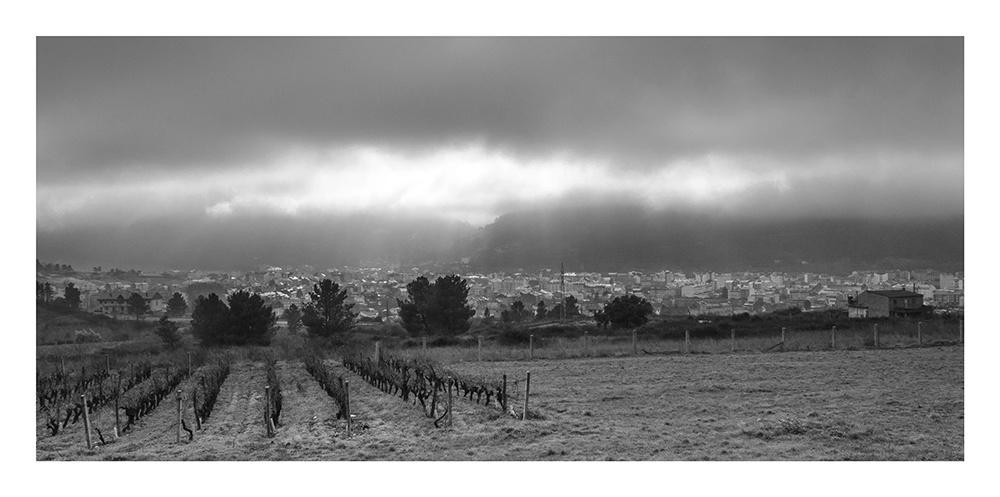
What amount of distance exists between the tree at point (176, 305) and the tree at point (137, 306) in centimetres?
181

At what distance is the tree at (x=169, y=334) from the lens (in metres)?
29.6

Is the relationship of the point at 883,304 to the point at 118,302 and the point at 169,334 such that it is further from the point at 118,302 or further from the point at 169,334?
the point at 118,302

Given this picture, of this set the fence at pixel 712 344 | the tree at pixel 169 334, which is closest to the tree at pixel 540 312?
the fence at pixel 712 344

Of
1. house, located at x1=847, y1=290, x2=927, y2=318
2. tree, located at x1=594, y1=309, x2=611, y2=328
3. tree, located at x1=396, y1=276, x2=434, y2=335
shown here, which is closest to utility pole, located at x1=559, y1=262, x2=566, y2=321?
tree, located at x1=594, y1=309, x2=611, y2=328

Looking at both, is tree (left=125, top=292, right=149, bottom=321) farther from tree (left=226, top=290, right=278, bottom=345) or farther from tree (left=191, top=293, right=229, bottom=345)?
tree (left=226, top=290, right=278, bottom=345)

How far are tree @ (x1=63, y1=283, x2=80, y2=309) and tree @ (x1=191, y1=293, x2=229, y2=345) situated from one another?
4.93m

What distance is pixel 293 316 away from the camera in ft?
113

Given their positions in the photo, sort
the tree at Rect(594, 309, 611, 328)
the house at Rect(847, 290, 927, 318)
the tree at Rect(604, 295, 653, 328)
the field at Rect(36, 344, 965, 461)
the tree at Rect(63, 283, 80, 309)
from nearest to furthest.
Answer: the field at Rect(36, 344, 965, 461) → the tree at Rect(63, 283, 80, 309) → the house at Rect(847, 290, 927, 318) → the tree at Rect(604, 295, 653, 328) → the tree at Rect(594, 309, 611, 328)

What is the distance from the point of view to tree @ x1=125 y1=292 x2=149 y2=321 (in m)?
35.6

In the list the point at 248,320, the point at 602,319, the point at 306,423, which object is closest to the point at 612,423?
the point at 306,423

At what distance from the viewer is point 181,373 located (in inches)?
686

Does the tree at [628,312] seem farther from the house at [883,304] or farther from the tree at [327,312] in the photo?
the tree at [327,312]
